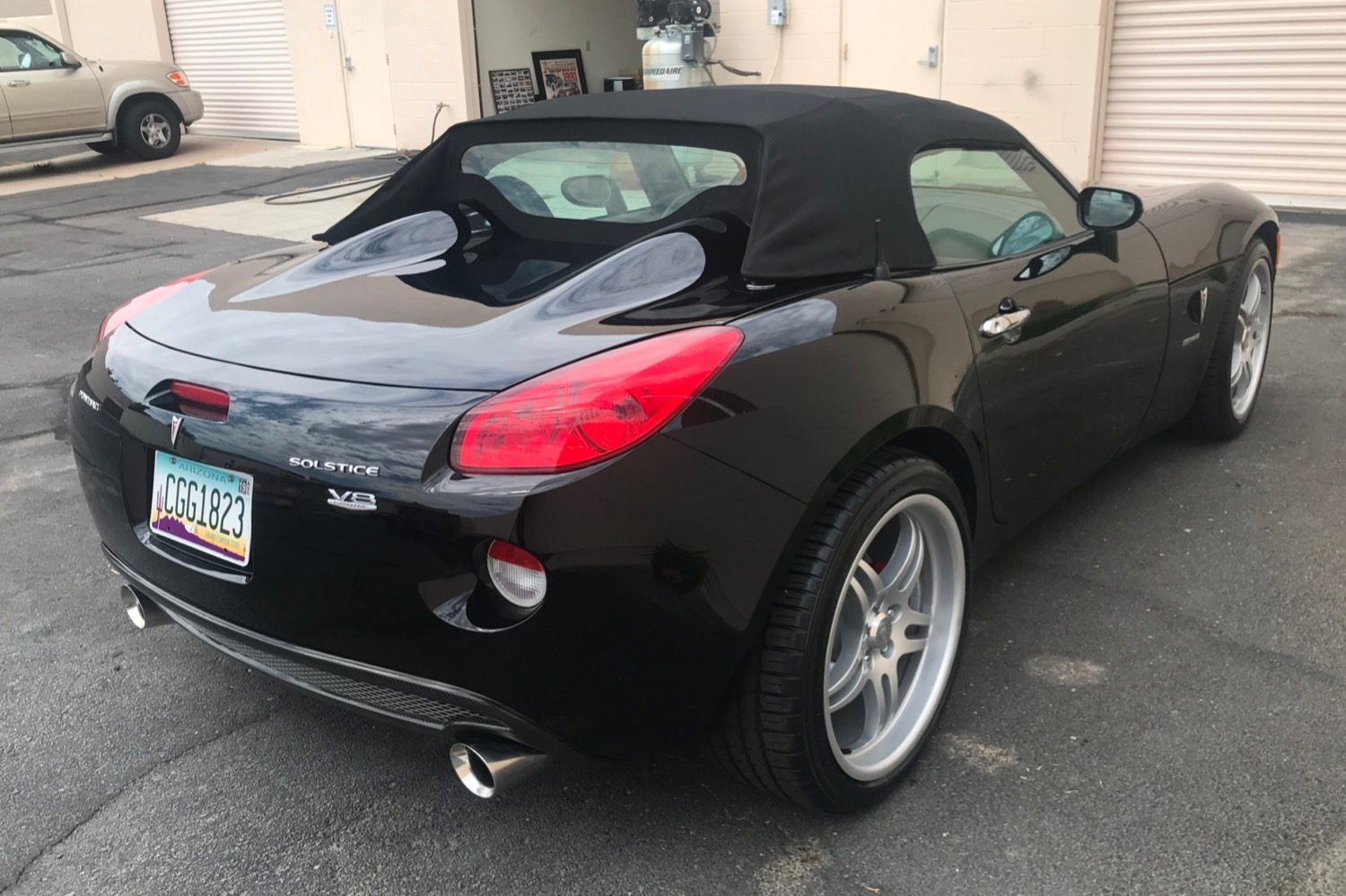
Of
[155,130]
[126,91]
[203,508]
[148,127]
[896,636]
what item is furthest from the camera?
[155,130]

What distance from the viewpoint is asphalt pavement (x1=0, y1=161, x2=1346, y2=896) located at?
91.9 inches

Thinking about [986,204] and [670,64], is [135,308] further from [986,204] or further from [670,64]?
[670,64]

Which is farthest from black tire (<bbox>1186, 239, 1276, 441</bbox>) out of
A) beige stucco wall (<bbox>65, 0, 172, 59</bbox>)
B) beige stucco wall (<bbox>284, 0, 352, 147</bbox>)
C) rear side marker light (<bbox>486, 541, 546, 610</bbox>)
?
beige stucco wall (<bbox>65, 0, 172, 59</bbox>)

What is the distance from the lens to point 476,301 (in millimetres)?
2537

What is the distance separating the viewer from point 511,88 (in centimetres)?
1437

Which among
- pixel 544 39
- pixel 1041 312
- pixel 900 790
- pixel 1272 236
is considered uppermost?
pixel 544 39

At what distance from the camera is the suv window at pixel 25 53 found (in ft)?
47.6

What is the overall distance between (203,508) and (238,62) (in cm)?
1801

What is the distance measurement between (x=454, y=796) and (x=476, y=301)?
3.61 ft

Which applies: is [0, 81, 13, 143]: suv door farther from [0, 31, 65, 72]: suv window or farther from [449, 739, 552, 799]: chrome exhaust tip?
[449, 739, 552, 799]: chrome exhaust tip

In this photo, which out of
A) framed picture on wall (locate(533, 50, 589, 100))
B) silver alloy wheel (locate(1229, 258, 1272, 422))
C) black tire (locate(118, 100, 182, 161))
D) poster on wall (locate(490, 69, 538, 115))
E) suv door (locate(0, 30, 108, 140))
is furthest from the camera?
black tire (locate(118, 100, 182, 161))

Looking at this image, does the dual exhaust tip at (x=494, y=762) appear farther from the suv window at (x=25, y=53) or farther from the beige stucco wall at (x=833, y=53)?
the suv window at (x=25, y=53)

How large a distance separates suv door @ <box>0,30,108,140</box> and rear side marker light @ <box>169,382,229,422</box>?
14.5 meters

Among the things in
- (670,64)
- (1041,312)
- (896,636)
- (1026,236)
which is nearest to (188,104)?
(670,64)
